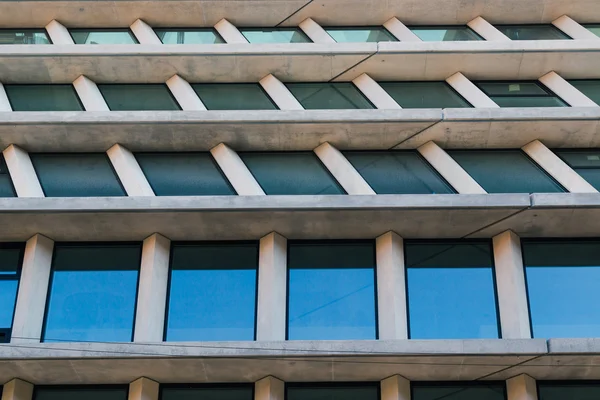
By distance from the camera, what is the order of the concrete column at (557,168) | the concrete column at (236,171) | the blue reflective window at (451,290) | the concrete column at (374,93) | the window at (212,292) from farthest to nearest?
the concrete column at (374,93) < the concrete column at (236,171) < the concrete column at (557,168) < the window at (212,292) < the blue reflective window at (451,290)

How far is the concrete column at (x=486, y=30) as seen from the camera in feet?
68.5

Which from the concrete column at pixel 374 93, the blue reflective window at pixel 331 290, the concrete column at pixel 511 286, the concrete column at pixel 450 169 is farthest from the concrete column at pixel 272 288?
the concrete column at pixel 511 286

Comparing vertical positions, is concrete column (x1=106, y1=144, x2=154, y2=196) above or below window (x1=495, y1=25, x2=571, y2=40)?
below

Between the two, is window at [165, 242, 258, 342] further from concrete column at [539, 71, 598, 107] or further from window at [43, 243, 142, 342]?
concrete column at [539, 71, 598, 107]

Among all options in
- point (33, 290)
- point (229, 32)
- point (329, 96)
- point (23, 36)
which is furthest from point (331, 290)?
point (23, 36)

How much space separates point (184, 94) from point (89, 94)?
7.78 ft

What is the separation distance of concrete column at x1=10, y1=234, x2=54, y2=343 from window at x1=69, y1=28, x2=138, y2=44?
20.2 feet

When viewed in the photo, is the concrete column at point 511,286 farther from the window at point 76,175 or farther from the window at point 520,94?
the window at point 76,175

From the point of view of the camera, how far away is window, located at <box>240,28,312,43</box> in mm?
21641

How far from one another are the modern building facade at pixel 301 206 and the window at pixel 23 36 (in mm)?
132

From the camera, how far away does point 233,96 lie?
2053 cm

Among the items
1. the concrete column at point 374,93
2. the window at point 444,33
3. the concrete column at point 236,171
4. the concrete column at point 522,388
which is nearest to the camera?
the concrete column at point 522,388

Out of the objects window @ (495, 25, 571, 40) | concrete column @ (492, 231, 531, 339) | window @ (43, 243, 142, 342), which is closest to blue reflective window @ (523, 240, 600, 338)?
concrete column @ (492, 231, 531, 339)

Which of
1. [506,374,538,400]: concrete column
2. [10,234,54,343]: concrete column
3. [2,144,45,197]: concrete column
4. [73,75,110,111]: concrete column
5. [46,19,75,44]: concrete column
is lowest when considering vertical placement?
[506,374,538,400]: concrete column
